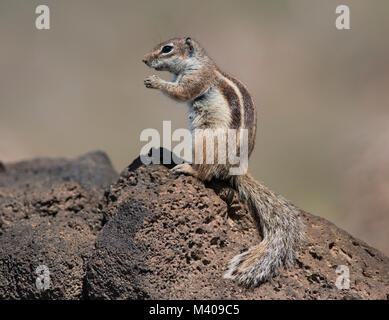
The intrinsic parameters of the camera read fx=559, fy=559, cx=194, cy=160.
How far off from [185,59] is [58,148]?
38.2 feet

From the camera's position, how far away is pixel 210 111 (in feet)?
17.3

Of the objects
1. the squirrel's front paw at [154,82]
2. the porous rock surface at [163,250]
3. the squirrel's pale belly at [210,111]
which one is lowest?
the porous rock surface at [163,250]

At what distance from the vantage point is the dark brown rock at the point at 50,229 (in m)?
5.09

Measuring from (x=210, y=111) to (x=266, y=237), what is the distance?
1294 millimetres

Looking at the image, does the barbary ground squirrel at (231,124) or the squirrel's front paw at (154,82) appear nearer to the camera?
the barbary ground squirrel at (231,124)

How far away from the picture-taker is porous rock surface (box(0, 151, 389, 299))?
456 cm

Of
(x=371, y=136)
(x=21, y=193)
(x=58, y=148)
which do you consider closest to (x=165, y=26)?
(x=58, y=148)

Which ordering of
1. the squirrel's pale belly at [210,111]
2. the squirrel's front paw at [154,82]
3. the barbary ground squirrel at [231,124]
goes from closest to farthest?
the barbary ground squirrel at [231,124], the squirrel's pale belly at [210,111], the squirrel's front paw at [154,82]

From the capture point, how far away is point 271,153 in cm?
1510

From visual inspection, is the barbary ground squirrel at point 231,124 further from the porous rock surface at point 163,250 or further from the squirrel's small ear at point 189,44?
the porous rock surface at point 163,250

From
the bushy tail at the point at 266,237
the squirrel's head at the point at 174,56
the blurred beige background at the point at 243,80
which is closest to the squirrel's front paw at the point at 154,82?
the squirrel's head at the point at 174,56

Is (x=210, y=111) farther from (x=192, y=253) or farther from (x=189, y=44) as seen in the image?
(x=192, y=253)

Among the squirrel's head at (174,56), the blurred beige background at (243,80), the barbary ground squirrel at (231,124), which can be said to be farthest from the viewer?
the blurred beige background at (243,80)

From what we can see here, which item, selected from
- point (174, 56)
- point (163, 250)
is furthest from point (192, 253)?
point (174, 56)
